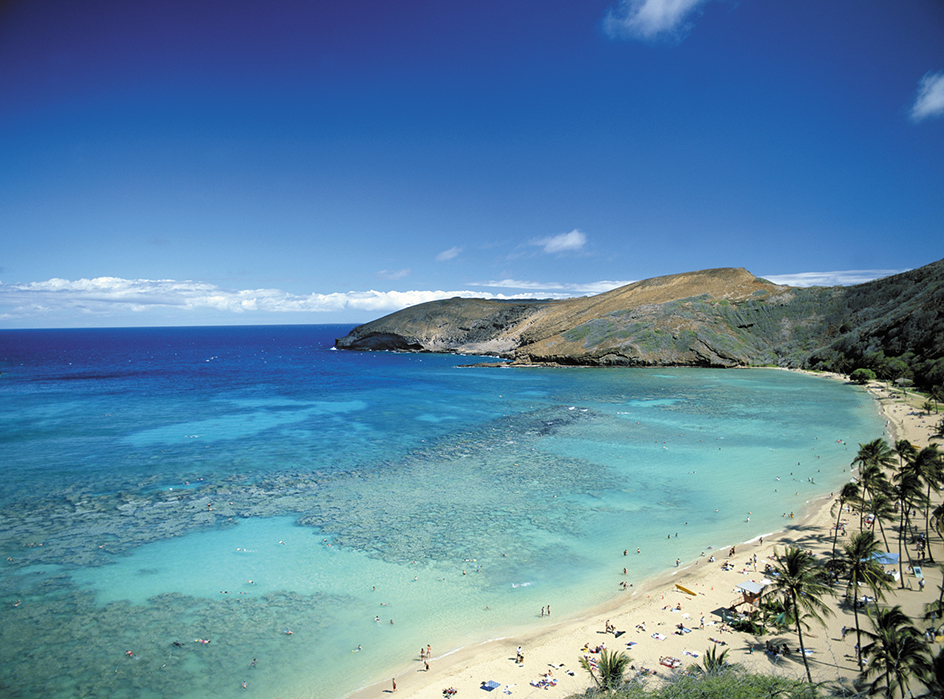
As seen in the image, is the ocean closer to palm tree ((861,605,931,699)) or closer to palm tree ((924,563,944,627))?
palm tree ((924,563,944,627))

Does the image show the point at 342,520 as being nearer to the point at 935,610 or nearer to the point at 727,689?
the point at 727,689

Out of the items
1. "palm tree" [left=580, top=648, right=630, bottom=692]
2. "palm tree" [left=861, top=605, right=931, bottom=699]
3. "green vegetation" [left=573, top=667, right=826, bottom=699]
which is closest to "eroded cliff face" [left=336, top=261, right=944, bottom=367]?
"palm tree" [left=861, top=605, right=931, bottom=699]

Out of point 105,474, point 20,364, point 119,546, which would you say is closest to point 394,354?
point 20,364

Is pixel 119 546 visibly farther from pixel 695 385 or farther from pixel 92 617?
pixel 695 385

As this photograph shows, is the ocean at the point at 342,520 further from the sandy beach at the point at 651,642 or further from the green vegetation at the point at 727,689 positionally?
the green vegetation at the point at 727,689

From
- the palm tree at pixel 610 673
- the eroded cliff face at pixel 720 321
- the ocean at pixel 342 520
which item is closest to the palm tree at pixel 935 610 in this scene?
the ocean at pixel 342 520

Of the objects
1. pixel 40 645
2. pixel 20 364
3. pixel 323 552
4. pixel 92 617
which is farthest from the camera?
pixel 20 364
